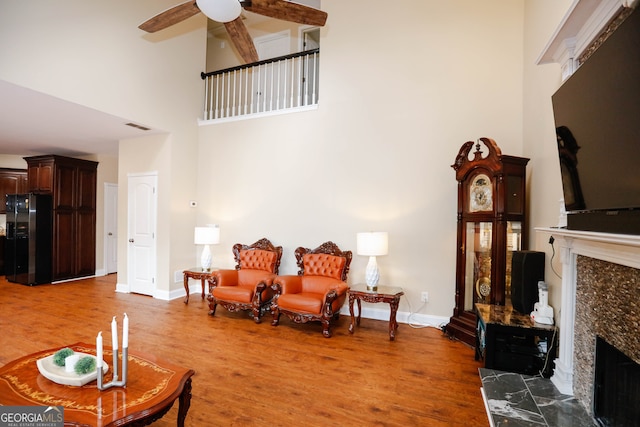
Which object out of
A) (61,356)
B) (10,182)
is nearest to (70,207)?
(10,182)

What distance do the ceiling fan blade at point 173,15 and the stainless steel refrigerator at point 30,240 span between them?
5.24 m

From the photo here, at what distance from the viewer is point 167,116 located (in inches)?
202

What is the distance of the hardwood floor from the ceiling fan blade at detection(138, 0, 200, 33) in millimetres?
3207

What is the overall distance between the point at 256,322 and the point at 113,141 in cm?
451

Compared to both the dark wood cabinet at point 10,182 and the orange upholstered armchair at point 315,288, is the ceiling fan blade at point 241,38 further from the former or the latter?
the dark wood cabinet at point 10,182

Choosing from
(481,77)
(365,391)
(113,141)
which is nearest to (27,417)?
(365,391)

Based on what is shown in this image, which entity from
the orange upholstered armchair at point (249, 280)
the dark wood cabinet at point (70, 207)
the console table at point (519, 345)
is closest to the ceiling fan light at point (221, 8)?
the orange upholstered armchair at point (249, 280)

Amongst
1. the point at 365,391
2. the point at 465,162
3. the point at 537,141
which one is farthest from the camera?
the point at 465,162

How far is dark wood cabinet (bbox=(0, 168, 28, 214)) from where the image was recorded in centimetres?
736

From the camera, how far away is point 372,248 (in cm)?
382

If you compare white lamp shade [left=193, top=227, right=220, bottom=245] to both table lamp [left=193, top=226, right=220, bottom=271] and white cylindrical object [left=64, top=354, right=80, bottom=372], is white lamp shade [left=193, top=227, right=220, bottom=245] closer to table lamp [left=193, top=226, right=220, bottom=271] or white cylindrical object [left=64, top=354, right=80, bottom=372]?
table lamp [left=193, top=226, right=220, bottom=271]

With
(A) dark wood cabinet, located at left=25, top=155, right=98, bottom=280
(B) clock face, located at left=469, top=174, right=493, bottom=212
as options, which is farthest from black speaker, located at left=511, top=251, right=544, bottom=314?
(A) dark wood cabinet, located at left=25, top=155, right=98, bottom=280

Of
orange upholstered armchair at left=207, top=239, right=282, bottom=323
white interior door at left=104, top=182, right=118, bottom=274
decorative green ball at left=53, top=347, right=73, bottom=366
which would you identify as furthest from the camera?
white interior door at left=104, top=182, right=118, bottom=274

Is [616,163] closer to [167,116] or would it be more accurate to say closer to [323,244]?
[323,244]
